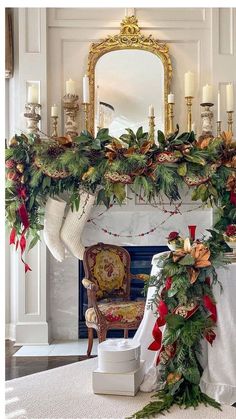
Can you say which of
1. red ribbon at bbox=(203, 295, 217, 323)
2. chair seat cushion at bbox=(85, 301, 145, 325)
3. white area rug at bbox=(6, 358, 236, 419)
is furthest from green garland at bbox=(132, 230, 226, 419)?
chair seat cushion at bbox=(85, 301, 145, 325)

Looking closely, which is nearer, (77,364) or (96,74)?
(77,364)

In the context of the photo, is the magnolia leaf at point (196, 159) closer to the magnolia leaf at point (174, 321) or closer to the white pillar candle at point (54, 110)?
the magnolia leaf at point (174, 321)

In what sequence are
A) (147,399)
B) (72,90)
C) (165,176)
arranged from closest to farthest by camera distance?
(147,399) < (165,176) < (72,90)

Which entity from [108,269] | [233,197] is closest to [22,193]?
[108,269]

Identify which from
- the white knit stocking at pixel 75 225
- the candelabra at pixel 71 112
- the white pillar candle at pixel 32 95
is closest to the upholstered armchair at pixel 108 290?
the white knit stocking at pixel 75 225

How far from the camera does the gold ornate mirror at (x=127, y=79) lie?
480 centimetres

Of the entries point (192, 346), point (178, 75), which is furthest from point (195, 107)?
point (192, 346)

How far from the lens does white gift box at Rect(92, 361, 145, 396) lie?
3.00 m

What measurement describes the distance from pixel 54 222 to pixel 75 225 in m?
0.18

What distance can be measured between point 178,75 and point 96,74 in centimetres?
78

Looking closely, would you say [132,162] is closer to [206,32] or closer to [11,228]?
[11,228]

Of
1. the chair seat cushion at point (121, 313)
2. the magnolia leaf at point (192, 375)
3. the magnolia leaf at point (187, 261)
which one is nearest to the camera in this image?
the magnolia leaf at point (192, 375)

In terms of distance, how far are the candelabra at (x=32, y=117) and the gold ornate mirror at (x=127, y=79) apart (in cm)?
50

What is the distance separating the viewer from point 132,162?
12.5 ft
